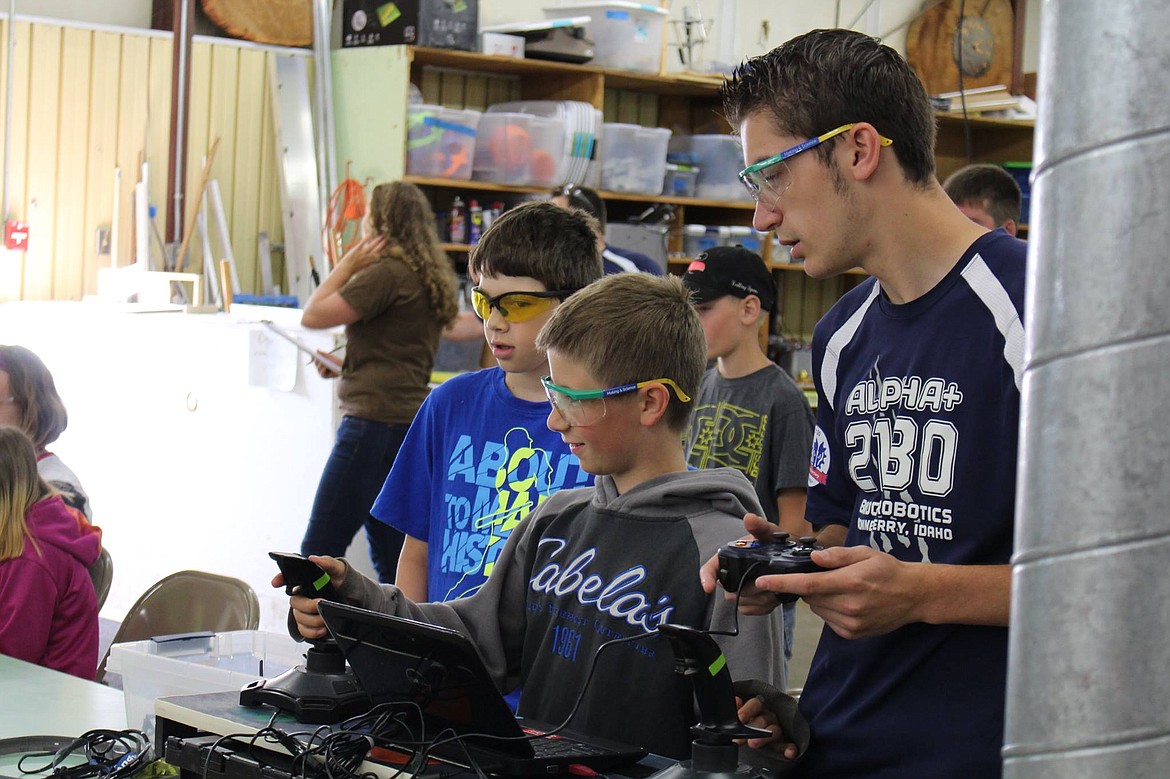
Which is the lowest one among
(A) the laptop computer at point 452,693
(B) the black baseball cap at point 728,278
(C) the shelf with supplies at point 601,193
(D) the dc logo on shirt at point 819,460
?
(A) the laptop computer at point 452,693

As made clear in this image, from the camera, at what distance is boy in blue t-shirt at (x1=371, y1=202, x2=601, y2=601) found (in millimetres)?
2172

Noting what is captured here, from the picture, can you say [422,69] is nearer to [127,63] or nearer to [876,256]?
[127,63]

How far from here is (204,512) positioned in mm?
5664

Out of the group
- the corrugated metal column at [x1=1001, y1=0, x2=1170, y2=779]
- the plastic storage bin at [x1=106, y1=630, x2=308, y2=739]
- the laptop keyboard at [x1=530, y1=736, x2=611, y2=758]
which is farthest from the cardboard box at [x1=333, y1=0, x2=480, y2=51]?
the corrugated metal column at [x1=1001, y1=0, x2=1170, y2=779]

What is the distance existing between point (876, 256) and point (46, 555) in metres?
2.12

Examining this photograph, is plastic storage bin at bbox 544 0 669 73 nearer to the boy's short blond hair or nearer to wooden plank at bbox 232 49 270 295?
wooden plank at bbox 232 49 270 295

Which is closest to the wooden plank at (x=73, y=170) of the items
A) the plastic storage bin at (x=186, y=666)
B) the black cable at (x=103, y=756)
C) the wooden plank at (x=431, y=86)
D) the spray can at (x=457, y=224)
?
the wooden plank at (x=431, y=86)

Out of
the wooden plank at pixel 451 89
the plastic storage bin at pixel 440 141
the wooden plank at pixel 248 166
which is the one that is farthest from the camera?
the wooden plank at pixel 451 89

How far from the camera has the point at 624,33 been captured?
6586 mm

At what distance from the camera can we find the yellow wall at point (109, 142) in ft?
20.1

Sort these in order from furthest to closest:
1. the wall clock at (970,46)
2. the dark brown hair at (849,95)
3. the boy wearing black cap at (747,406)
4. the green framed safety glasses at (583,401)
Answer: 1. the wall clock at (970,46)
2. the boy wearing black cap at (747,406)
3. the green framed safety glasses at (583,401)
4. the dark brown hair at (849,95)

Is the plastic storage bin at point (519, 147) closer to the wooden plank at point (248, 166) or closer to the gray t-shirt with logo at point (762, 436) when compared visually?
the wooden plank at point (248, 166)

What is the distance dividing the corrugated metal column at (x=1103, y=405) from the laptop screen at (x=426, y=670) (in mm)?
780

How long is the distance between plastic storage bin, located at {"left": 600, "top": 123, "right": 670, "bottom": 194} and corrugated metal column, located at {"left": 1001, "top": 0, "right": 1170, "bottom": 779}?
5.98 m
